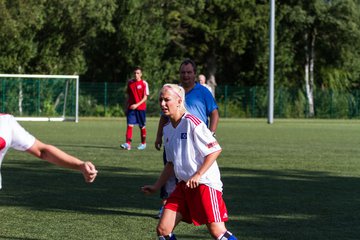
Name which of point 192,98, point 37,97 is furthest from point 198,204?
point 37,97

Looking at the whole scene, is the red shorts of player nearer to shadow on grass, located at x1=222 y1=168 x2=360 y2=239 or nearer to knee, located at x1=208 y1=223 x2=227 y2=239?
knee, located at x1=208 y1=223 x2=227 y2=239

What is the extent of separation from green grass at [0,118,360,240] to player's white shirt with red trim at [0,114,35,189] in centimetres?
378

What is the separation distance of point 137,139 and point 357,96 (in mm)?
36667

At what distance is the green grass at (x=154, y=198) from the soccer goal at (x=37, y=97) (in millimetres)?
28774

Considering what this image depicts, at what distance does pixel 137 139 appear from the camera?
27875mm

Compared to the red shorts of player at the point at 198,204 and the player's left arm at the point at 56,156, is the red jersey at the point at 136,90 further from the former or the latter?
the player's left arm at the point at 56,156

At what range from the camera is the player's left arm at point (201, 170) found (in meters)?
7.08

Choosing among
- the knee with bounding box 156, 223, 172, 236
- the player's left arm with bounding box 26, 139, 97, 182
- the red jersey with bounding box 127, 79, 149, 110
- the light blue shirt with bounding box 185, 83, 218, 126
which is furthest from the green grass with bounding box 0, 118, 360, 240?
the player's left arm with bounding box 26, 139, 97, 182

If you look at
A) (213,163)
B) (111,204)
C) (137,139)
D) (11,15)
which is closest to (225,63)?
(11,15)

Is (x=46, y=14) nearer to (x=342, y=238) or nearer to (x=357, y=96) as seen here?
(x=357, y=96)

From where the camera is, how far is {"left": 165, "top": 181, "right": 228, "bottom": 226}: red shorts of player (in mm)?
7188

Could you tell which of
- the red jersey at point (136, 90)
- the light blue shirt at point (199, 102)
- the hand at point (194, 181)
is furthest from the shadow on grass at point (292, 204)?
the red jersey at point (136, 90)

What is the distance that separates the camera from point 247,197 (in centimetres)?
1239

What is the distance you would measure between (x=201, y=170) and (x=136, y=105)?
15.0 meters
